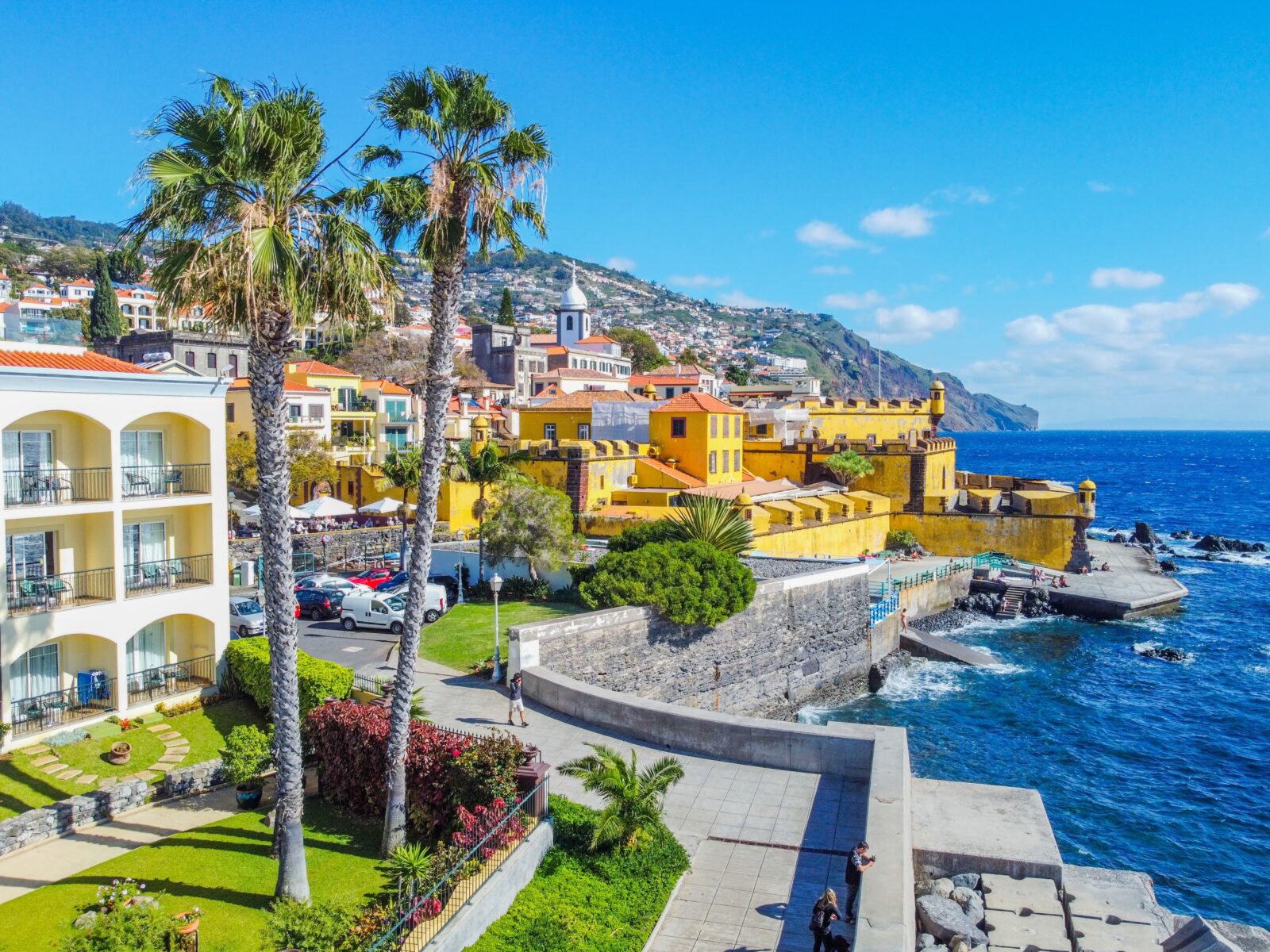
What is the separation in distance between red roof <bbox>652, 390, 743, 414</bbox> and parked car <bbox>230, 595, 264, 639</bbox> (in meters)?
21.8

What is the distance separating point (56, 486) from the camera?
18547mm

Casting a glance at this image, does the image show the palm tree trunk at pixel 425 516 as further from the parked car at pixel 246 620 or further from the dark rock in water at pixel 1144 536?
the dark rock in water at pixel 1144 536

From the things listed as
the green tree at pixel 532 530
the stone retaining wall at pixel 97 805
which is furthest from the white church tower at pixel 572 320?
the stone retaining wall at pixel 97 805

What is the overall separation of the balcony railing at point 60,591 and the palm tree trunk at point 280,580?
9.36 m

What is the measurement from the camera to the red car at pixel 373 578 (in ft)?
104

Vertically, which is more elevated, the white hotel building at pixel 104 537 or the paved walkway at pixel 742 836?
the white hotel building at pixel 104 537

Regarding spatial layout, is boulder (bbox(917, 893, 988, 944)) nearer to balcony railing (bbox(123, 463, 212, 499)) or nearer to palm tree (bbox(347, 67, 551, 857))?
palm tree (bbox(347, 67, 551, 857))

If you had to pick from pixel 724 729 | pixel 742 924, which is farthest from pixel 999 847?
pixel 724 729

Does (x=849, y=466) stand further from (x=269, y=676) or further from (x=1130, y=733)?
(x=269, y=676)

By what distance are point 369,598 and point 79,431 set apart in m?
10.4

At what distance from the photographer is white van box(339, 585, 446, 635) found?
27109 millimetres

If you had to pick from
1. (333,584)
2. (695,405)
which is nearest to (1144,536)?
(695,405)

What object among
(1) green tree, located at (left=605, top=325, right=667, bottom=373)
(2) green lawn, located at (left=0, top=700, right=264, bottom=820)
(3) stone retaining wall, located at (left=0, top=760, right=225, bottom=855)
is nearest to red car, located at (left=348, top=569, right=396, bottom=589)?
(2) green lawn, located at (left=0, top=700, right=264, bottom=820)

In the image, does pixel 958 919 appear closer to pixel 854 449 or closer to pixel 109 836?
pixel 109 836
